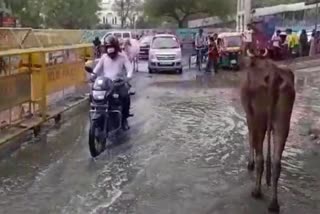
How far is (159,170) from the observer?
28.3ft

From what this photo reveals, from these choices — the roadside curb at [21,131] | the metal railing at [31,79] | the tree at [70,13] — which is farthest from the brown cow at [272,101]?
the tree at [70,13]

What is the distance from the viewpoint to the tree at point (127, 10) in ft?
288

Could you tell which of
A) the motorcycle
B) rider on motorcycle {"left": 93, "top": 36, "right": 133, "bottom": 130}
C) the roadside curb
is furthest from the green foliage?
the motorcycle

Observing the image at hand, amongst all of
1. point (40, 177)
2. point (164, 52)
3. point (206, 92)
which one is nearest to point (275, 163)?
point (40, 177)

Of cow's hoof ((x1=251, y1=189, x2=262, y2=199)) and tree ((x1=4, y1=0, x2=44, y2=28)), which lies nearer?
cow's hoof ((x1=251, y1=189, x2=262, y2=199))

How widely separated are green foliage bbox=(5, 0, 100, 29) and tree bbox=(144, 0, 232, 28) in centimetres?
868

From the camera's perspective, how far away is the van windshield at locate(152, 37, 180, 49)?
98.9 feet

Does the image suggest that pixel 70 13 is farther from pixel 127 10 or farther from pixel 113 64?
pixel 113 64

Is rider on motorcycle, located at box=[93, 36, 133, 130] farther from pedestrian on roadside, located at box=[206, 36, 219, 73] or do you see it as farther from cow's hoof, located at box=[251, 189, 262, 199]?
pedestrian on roadside, located at box=[206, 36, 219, 73]

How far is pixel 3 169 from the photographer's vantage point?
29.1ft

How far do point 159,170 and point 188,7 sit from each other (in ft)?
227

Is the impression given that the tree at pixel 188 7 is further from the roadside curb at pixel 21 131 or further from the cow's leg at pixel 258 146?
the cow's leg at pixel 258 146

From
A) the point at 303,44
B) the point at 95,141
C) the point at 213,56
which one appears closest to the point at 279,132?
the point at 95,141

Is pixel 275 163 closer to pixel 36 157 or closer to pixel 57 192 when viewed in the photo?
pixel 57 192
